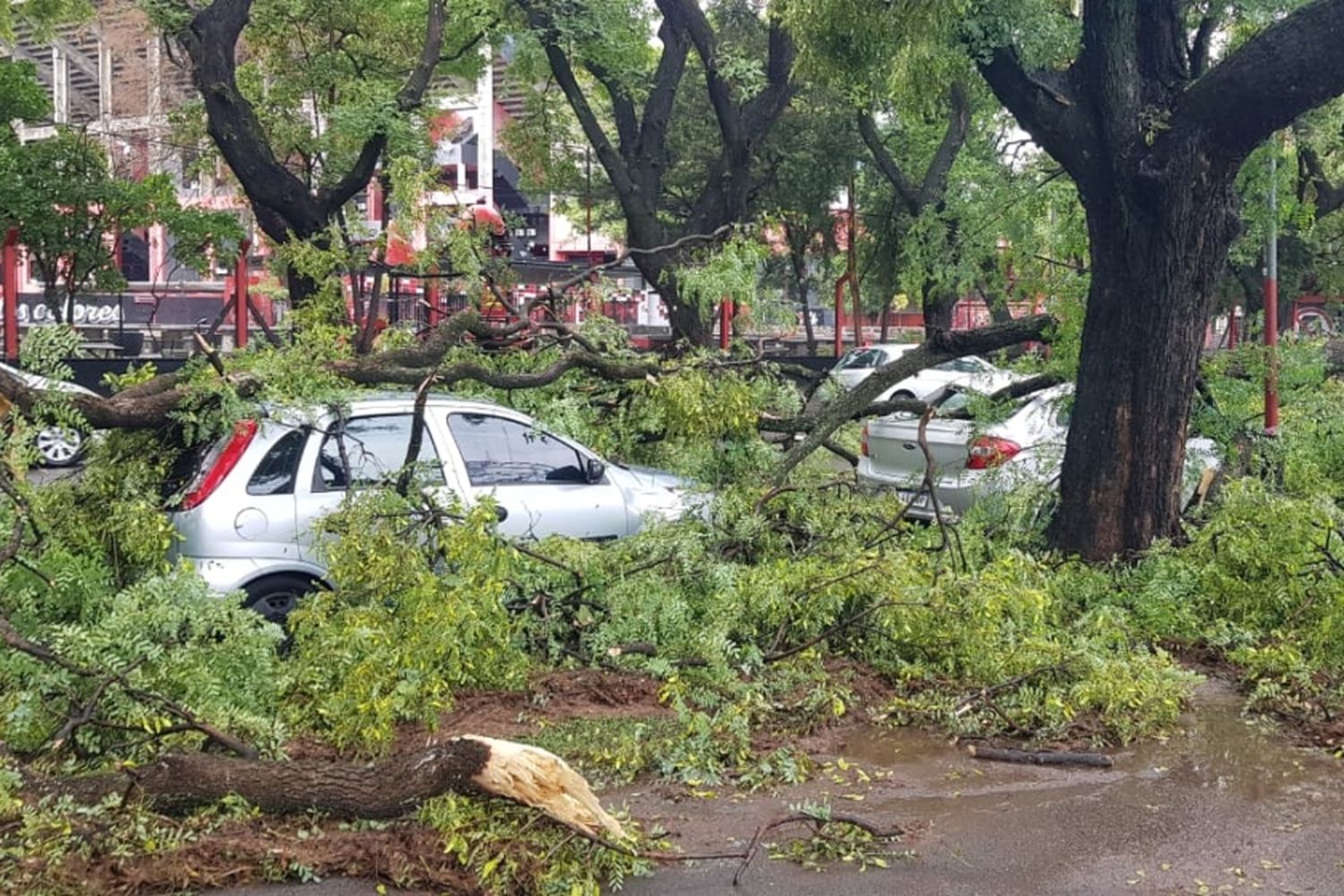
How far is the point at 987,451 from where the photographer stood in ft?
33.5

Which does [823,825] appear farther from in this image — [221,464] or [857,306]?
[857,306]

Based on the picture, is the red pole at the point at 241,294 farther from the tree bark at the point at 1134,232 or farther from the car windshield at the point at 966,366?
the tree bark at the point at 1134,232

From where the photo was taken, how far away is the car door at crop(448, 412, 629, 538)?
7508mm

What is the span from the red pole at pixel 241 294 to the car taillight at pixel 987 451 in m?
11.8

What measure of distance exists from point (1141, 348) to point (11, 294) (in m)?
14.7

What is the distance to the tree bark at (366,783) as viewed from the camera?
13.8ft

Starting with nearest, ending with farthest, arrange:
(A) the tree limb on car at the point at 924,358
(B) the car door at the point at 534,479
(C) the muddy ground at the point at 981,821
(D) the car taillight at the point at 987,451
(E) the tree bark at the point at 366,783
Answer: (E) the tree bark at the point at 366,783
(C) the muddy ground at the point at 981,821
(B) the car door at the point at 534,479
(A) the tree limb on car at the point at 924,358
(D) the car taillight at the point at 987,451

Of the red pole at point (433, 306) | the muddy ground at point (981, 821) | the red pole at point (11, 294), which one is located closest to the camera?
the muddy ground at point (981, 821)

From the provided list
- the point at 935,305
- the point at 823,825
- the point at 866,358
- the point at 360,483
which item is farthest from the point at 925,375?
the point at 823,825

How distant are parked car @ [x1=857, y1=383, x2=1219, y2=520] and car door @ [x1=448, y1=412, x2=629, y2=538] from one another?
230 cm

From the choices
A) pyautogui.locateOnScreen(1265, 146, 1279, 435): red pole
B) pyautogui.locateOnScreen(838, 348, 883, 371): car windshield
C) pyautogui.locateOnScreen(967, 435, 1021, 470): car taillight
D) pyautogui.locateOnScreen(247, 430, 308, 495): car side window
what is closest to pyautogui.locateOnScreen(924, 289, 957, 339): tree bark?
pyautogui.locateOnScreen(967, 435, 1021, 470): car taillight

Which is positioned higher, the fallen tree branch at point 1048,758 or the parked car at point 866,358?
the parked car at point 866,358

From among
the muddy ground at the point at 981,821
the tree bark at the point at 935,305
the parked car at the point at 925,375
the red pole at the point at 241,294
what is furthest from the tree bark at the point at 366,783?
the red pole at the point at 241,294

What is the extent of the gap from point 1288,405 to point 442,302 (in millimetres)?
9003
